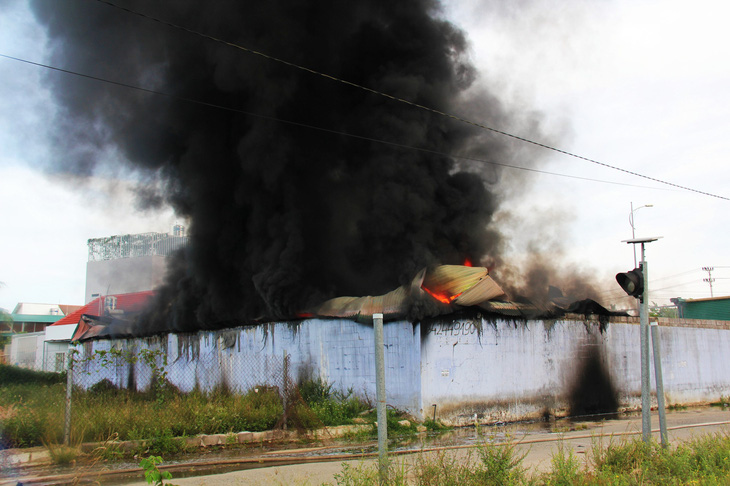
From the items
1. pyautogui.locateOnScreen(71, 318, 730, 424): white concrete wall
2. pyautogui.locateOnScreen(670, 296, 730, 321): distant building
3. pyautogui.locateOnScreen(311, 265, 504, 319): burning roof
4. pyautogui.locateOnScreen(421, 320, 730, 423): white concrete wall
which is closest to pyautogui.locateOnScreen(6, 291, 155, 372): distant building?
pyautogui.locateOnScreen(71, 318, 730, 424): white concrete wall

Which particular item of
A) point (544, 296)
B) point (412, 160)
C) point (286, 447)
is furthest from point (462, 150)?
point (286, 447)

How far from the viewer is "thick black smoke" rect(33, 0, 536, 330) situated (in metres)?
18.1

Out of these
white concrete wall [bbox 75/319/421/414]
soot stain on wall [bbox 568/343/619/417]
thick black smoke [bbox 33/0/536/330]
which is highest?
thick black smoke [bbox 33/0/536/330]

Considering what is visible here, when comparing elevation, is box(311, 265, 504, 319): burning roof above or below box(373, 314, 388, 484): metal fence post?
above

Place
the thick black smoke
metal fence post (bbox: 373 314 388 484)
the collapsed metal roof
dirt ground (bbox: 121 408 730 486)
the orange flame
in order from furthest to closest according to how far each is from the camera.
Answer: the thick black smoke
the orange flame
the collapsed metal roof
dirt ground (bbox: 121 408 730 486)
metal fence post (bbox: 373 314 388 484)

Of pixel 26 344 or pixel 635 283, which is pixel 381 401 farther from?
pixel 26 344

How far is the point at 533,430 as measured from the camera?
38.7 ft

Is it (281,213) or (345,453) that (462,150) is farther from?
(345,453)

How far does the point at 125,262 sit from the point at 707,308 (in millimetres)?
52442

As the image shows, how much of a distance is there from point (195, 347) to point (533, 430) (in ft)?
36.4

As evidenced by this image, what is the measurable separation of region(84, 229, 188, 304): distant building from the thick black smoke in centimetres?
3461

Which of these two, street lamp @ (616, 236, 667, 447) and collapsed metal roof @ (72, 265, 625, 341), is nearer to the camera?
street lamp @ (616, 236, 667, 447)

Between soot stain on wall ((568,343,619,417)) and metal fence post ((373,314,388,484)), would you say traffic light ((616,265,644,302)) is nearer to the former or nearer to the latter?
metal fence post ((373,314,388,484))

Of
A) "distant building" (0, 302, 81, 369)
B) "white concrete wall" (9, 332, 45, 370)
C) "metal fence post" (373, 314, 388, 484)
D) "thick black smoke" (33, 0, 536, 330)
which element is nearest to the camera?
"metal fence post" (373, 314, 388, 484)
